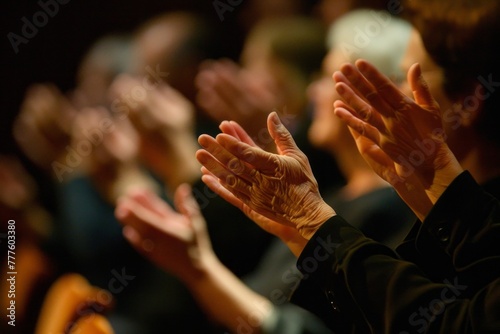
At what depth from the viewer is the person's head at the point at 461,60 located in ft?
3.00

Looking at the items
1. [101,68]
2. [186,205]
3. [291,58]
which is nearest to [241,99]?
[291,58]

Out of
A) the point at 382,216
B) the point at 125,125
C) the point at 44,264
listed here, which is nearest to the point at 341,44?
the point at 382,216

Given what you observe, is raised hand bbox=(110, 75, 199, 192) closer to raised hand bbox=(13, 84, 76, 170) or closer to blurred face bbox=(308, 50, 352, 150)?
blurred face bbox=(308, 50, 352, 150)

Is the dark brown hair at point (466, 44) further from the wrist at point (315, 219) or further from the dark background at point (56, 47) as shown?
the dark background at point (56, 47)

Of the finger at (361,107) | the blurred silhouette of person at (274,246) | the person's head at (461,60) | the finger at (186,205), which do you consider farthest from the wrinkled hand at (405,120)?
the finger at (186,205)

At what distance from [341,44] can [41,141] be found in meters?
1.13

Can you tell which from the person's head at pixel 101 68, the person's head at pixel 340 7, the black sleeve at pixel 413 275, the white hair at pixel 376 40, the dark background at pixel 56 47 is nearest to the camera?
the black sleeve at pixel 413 275

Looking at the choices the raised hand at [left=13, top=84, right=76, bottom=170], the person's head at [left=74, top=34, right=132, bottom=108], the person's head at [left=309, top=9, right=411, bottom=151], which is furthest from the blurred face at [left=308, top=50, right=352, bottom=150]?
the raised hand at [left=13, top=84, right=76, bottom=170]

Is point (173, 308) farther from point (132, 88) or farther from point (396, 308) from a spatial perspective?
point (396, 308)

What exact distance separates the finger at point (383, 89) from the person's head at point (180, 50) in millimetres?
900

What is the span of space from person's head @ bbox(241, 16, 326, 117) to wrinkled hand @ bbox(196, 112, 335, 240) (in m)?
0.66

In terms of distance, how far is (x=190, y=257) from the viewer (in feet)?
4.23

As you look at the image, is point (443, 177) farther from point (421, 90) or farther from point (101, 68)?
point (101, 68)

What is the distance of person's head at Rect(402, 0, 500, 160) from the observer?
3.00 feet
